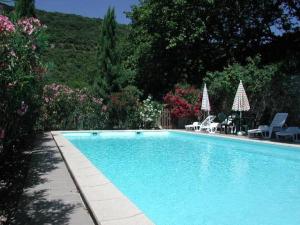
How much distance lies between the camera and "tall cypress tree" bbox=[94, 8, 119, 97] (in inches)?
910

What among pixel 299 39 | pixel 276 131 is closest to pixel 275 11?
pixel 299 39

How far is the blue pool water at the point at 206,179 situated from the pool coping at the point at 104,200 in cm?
85

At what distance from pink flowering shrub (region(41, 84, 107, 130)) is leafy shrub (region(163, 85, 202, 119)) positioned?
3597 mm

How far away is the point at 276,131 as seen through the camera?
48.2 feet

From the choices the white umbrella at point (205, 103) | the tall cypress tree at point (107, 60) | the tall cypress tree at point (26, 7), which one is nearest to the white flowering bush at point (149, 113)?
the white umbrella at point (205, 103)

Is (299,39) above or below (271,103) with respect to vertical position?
above

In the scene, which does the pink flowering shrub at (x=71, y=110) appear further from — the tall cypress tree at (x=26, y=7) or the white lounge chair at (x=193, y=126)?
the white lounge chair at (x=193, y=126)

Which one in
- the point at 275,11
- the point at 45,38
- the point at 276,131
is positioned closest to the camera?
the point at 45,38

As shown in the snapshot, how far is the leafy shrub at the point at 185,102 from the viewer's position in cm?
1956

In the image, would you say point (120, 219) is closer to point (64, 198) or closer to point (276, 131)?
point (64, 198)

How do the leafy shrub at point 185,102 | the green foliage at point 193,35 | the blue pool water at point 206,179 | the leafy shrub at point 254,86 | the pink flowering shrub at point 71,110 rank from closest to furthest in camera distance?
the blue pool water at point 206,179
the leafy shrub at point 254,86
the pink flowering shrub at point 71,110
the leafy shrub at point 185,102
the green foliage at point 193,35

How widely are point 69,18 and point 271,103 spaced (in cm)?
2202

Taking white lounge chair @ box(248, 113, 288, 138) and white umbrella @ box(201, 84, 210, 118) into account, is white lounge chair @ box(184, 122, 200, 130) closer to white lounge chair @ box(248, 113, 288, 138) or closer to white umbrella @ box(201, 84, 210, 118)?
white umbrella @ box(201, 84, 210, 118)

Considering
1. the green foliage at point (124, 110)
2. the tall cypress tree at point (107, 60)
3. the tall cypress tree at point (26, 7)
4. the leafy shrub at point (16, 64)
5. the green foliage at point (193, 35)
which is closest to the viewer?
the leafy shrub at point (16, 64)
